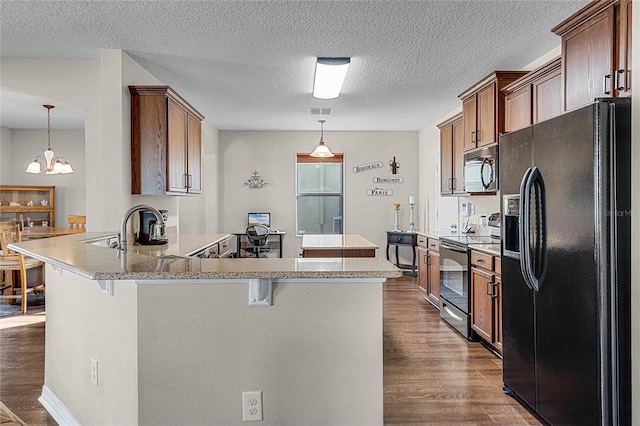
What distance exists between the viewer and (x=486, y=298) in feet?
11.8

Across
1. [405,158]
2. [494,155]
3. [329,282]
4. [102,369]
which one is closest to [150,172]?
[102,369]

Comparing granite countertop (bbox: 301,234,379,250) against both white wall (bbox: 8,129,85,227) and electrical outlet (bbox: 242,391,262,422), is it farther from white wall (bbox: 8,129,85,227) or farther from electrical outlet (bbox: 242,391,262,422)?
white wall (bbox: 8,129,85,227)

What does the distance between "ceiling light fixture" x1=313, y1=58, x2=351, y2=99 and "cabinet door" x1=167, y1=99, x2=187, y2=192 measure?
4.57 ft

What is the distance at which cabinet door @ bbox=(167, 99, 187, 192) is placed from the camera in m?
4.06

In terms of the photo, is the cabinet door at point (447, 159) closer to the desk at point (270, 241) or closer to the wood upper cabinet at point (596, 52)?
the wood upper cabinet at point (596, 52)

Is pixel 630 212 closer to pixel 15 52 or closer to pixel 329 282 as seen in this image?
pixel 329 282

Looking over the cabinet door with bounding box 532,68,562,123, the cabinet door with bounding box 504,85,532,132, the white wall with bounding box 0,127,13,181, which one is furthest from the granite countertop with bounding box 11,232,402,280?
the white wall with bounding box 0,127,13,181

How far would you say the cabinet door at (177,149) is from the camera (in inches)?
160

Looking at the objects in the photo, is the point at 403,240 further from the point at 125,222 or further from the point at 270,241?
the point at 125,222

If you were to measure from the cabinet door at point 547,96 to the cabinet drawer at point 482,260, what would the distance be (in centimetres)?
113

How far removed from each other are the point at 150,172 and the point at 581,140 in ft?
10.9

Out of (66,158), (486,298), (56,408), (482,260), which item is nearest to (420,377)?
(486,298)

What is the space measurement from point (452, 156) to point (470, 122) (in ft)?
2.61

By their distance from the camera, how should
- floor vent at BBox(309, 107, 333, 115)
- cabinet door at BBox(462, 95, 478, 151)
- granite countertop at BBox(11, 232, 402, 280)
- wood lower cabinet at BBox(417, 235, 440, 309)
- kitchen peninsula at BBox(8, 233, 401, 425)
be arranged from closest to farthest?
granite countertop at BBox(11, 232, 402, 280) → kitchen peninsula at BBox(8, 233, 401, 425) → cabinet door at BBox(462, 95, 478, 151) → wood lower cabinet at BBox(417, 235, 440, 309) → floor vent at BBox(309, 107, 333, 115)
